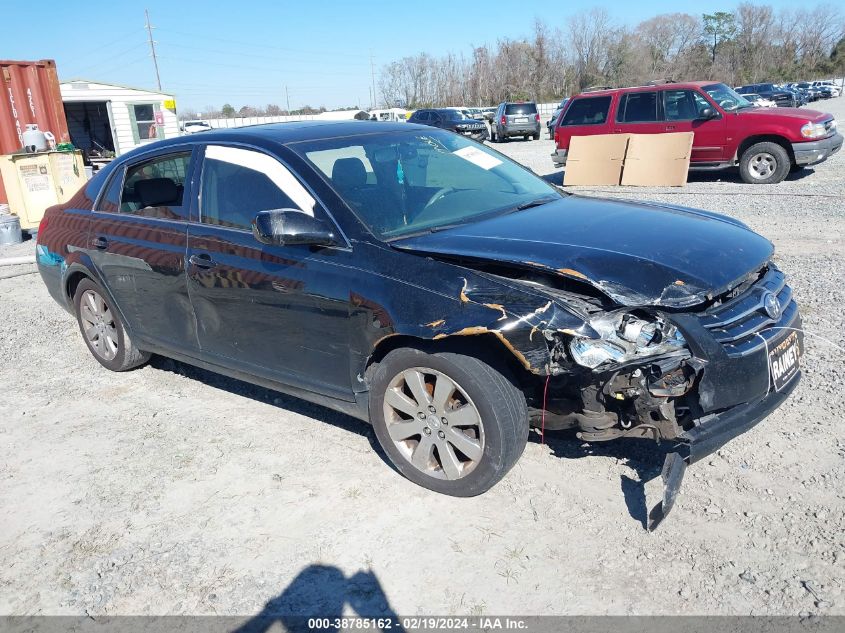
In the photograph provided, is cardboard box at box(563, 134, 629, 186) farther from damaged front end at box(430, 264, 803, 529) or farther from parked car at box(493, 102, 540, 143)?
parked car at box(493, 102, 540, 143)

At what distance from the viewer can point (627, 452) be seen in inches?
144

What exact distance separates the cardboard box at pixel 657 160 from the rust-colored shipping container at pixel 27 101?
39.9 ft

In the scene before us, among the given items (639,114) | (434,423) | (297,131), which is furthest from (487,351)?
(639,114)

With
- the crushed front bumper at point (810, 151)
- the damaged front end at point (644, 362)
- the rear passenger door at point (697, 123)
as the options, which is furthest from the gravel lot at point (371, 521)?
the rear passenger door at point (697, 123)

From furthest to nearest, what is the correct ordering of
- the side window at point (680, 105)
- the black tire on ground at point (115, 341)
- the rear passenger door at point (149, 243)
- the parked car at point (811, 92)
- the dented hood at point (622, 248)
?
the parked car at point (811, 92), the side window at point (680, 105), the black tire on ground at point (115, 341), the rear passenger door at point (149, 243), the dented hood at point (622, 248)

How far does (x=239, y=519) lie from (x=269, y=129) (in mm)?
2387

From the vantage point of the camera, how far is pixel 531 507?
10.7ft

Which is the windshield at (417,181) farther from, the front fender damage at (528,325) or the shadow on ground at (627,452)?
the shadow on ground at (627,452)

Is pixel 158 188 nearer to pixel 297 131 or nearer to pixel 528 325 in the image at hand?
pixel 297 131

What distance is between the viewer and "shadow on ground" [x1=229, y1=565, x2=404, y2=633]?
2.66 metres

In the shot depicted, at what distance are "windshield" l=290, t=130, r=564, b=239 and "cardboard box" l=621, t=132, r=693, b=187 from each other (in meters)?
9.28

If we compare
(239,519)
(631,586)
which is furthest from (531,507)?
(239,519)

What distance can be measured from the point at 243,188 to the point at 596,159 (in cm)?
1113

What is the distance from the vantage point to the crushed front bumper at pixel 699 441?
2.87m
